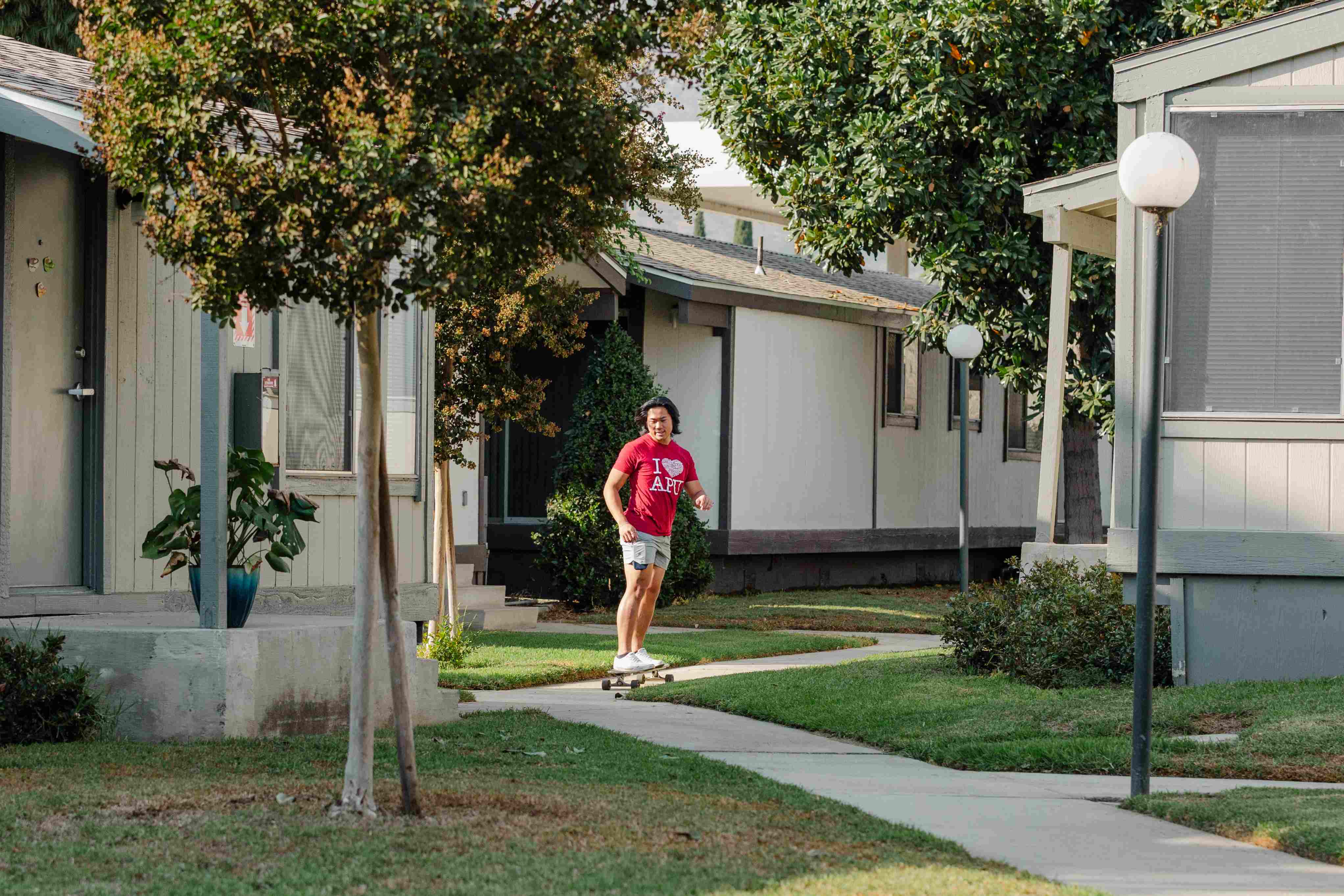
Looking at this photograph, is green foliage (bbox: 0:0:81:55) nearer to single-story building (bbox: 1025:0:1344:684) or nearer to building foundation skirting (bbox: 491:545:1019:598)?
building foundation skirting (bbox: 491:545:1019:598)

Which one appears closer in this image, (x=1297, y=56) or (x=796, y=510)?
(x=1297, y=56)

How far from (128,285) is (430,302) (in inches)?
172

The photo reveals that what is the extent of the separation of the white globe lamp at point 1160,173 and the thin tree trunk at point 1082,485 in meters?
13.0

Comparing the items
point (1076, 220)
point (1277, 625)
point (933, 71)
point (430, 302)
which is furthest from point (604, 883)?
point (933, 71)

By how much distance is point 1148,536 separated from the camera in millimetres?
6492

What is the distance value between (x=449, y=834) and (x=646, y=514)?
18.2 ft

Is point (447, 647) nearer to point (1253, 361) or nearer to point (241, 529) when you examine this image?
point (241, 529)

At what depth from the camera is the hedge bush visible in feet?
31.4

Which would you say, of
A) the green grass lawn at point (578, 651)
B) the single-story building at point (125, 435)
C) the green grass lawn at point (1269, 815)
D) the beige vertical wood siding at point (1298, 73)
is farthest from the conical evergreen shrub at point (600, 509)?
the green grass lawn at point (1269, 815)

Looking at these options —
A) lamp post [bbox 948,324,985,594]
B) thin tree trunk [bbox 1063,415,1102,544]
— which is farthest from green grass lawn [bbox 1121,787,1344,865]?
thin tree trunk [bbox 1063,415,1102,544]

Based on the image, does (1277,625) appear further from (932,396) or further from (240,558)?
(932,396)

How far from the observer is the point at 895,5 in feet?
57.5

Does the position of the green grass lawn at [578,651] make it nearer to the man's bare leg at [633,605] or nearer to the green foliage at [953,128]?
the man's bare leg at [633,605]

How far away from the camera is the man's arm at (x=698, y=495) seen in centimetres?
1030
